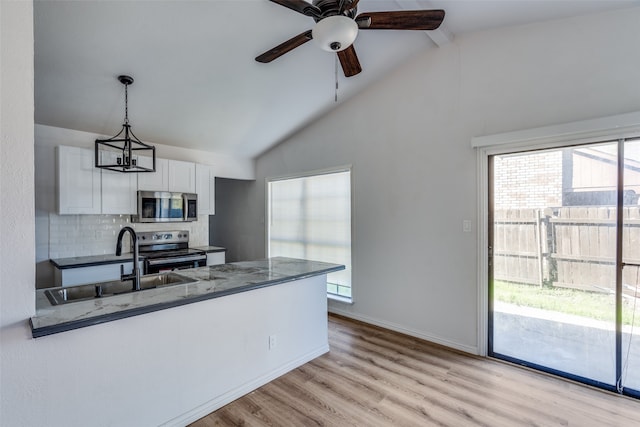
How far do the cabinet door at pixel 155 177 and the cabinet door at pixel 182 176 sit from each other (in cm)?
7

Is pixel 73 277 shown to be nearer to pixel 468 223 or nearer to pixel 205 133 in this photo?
pixel 205 133

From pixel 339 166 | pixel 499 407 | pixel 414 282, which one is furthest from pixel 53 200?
pixel 499 407

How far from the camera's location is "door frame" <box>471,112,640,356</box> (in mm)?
2309

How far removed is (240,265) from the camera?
114 inches

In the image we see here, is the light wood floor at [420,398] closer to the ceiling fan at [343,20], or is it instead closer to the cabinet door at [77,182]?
the ceiling fan at [343,20]

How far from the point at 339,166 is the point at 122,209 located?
2.76 meters

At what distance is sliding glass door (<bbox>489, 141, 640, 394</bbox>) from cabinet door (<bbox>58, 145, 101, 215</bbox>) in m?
4.25

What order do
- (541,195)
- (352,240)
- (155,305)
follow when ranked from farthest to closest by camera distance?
(352,240) → (541,195) → (155,305)

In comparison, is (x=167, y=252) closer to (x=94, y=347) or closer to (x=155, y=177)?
(x=155, y=177)

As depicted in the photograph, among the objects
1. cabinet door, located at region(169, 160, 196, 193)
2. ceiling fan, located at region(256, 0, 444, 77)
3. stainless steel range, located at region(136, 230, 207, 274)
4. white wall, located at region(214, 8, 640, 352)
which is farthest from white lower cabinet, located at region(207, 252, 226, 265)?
ceiling fan, located at region(256, 0, 444, 77)

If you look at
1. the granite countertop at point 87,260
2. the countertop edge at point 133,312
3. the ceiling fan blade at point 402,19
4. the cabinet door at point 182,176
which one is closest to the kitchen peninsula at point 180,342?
the countertop edge at point 133,312

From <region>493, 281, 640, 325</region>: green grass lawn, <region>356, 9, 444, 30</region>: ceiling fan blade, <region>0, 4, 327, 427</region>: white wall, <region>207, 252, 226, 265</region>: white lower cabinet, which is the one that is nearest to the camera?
<region>0, 4, 327, 427</region>: white wall

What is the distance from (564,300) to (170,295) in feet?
10.2

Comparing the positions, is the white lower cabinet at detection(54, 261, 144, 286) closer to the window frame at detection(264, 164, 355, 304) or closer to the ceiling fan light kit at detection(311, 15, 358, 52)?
the window frame at detection(264, 164, 355, 304)
